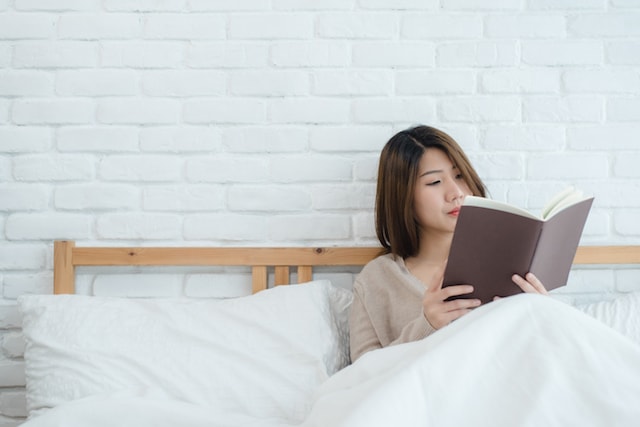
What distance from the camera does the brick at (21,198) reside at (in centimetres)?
145

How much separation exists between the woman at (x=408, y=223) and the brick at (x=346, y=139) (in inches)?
3.8

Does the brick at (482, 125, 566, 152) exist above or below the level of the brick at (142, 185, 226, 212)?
above

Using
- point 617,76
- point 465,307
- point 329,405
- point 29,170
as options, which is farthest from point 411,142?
point 29,170

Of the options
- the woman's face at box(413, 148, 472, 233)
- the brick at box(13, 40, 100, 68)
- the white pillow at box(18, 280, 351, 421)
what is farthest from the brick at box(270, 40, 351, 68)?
the white pillow at box(18, 280, 351, 421)

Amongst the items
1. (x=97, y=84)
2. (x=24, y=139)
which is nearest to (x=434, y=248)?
(x=97, y=84)

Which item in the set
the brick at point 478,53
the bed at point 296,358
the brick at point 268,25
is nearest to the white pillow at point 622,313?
the bed at point 296,358

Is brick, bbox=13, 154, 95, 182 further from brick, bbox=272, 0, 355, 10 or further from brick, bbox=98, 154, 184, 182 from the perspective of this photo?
brick, bbox=272, 0, 355, 10

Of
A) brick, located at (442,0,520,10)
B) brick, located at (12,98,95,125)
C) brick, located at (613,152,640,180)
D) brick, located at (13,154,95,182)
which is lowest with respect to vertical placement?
brick, located at (13,154,95,182)

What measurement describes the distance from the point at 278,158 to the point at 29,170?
0.62 metres

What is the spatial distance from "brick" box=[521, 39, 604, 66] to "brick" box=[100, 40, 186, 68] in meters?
0.88

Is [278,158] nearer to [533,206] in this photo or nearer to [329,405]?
[533,206]

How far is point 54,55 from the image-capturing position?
1464 millimetres

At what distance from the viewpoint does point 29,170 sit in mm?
1458

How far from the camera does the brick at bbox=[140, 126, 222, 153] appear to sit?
1.46 m
